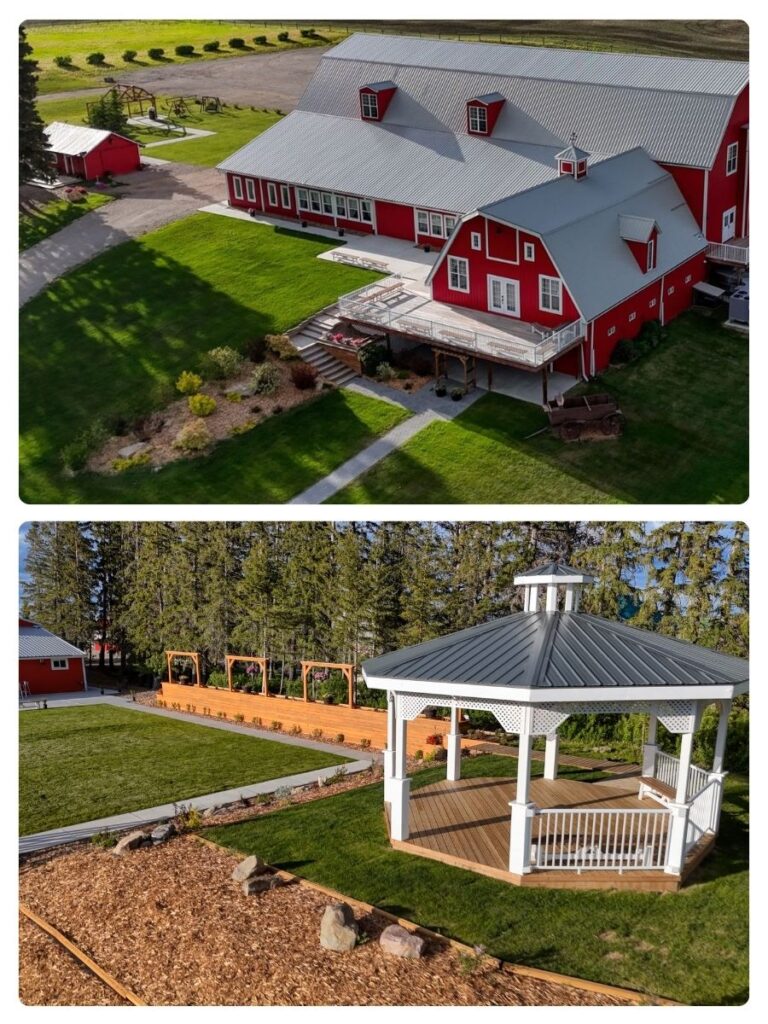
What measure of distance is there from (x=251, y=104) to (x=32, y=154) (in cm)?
1214

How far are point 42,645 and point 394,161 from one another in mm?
20104

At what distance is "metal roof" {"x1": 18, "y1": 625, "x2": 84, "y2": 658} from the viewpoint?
34.3m

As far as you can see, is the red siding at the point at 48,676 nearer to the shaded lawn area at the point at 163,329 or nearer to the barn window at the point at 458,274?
the shaded lawn area at the point at 163,329

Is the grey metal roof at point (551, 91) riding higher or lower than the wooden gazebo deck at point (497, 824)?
higher

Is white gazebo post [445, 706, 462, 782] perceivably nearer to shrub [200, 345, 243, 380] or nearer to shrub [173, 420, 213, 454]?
shrub [173, 420, 213, 454]

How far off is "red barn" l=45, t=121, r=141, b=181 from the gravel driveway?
2.70ft

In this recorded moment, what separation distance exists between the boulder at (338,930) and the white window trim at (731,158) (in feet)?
78.4

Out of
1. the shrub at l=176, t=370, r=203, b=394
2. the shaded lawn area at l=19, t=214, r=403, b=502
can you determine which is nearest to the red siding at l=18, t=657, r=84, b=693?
the shaded lawn area at l=19, t=214, r=403, b=502

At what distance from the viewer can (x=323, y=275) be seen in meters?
29.6

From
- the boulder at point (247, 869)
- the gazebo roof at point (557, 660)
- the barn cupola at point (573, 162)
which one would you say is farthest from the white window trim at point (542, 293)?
the boulder at point (247, 869)

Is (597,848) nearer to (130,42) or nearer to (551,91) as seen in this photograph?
(551,91)

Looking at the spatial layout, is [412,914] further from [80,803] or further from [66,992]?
[80,803]

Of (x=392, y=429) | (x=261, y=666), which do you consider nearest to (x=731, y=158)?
(x=392, y=429)

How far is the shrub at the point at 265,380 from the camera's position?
24922 mm
